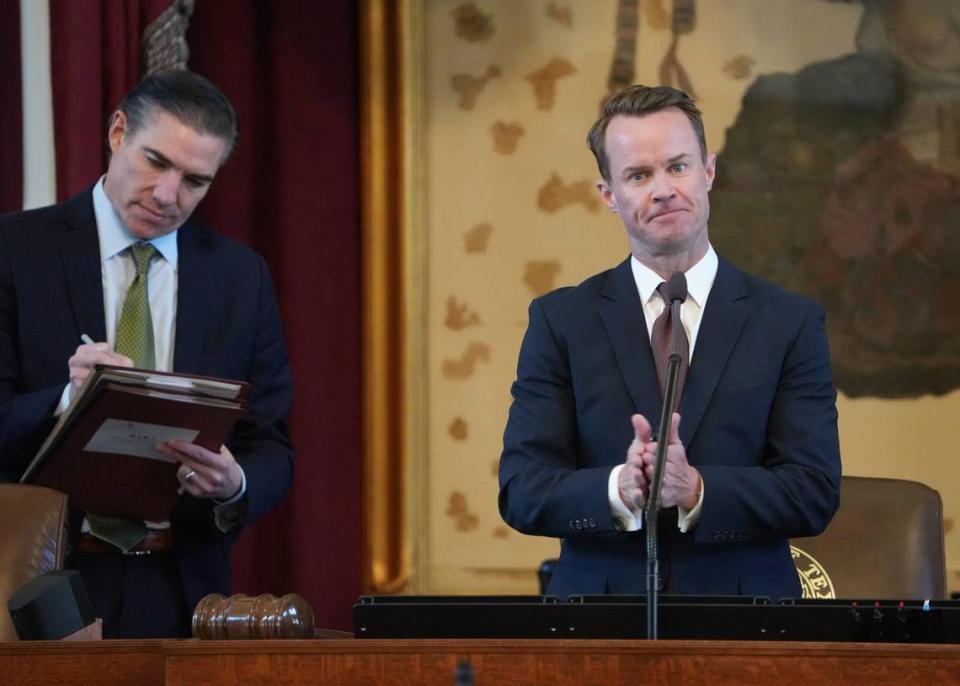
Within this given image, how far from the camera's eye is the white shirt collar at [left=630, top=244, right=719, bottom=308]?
8.46 ft

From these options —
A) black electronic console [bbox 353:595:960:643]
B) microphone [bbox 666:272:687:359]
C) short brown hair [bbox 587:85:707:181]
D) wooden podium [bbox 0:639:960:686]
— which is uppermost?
short brown hair [bbox 587:85:707:181]

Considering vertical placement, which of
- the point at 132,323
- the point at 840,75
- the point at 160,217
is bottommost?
the point at 132,323

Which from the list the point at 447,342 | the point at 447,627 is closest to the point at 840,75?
the point at 447,342

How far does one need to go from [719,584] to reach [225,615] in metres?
0.91

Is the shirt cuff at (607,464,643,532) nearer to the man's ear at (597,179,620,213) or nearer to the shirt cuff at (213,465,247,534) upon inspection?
the man's ear at (597,179,620,213)

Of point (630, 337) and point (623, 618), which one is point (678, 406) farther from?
point (623, 618)

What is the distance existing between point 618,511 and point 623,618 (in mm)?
495

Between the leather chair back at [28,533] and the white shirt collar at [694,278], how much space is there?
109 centimetres

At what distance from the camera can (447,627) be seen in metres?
1.87

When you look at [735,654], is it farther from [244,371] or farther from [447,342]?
[447,342]

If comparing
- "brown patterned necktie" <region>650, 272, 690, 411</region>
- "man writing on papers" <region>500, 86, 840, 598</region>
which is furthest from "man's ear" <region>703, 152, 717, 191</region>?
"brown patterned necktie" <region>650, 272, 690, 411</region>

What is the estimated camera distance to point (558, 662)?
1.70 meters

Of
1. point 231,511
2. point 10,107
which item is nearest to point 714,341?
point 231,511

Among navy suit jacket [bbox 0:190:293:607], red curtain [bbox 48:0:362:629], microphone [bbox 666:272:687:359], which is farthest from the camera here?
red curtain [bbox 48:0:362:629]
